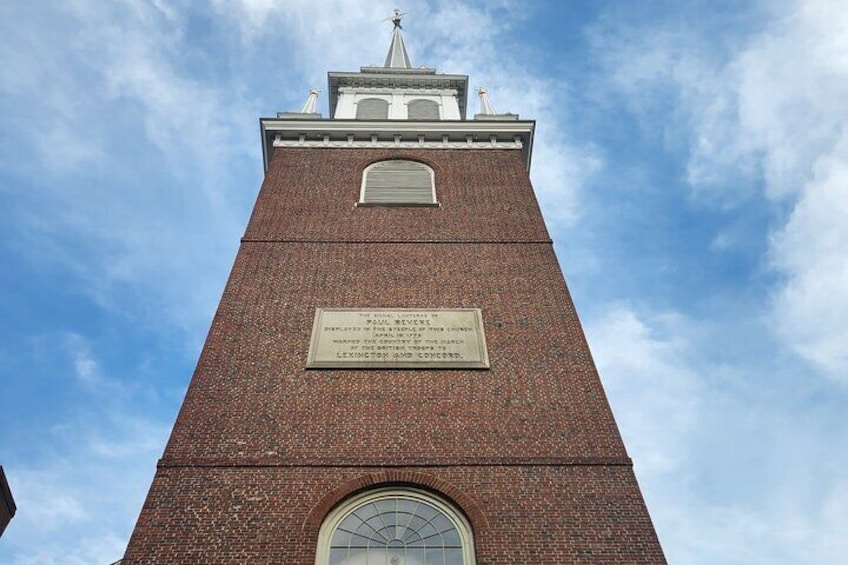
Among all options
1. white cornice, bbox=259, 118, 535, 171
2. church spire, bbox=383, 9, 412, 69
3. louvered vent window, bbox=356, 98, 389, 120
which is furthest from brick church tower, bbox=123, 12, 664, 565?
church spire, bbox=383, 9, 412, 69

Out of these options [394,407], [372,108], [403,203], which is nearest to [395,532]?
[394,407]

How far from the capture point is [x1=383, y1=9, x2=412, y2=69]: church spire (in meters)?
31.5

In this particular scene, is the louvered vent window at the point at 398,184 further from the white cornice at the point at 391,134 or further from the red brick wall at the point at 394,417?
the red brick wall at the point at 394,417

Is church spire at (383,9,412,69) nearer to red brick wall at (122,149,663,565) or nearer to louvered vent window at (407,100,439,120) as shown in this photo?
louvered vent window at (407,100,439,120)

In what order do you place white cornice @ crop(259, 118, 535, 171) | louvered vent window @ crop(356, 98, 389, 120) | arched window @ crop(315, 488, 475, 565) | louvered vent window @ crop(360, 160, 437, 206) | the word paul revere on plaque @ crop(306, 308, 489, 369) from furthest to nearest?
louvered vent window @ crop(356, 98, 389, 120) < white cornice @ crop(259, 118, 535, 171) < louvered vent window @ crop(360, 160, 437, 206) < the word paul revere on plaque @ crop(306, 308, 489, 369) < arched window @ crop(315, 488, 475, 565)

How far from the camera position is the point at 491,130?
66.8 ft

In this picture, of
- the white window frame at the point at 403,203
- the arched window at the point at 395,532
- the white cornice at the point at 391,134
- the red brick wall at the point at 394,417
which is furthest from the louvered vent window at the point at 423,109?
the arched window at the point at 395,532

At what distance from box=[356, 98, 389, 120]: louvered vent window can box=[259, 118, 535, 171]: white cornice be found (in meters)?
3.07

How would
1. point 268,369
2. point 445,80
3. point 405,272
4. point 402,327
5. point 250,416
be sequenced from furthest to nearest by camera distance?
1. point 445,80
2. point 405,272
3. point 402,327
4. point 268,369
5. point 250,416

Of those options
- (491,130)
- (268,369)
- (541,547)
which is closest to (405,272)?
(268,369)

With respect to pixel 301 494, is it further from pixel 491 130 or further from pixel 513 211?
pixel 491 130

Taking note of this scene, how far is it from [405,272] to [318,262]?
1.71 m

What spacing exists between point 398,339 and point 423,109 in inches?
519

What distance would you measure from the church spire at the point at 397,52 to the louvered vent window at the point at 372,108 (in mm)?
6149
